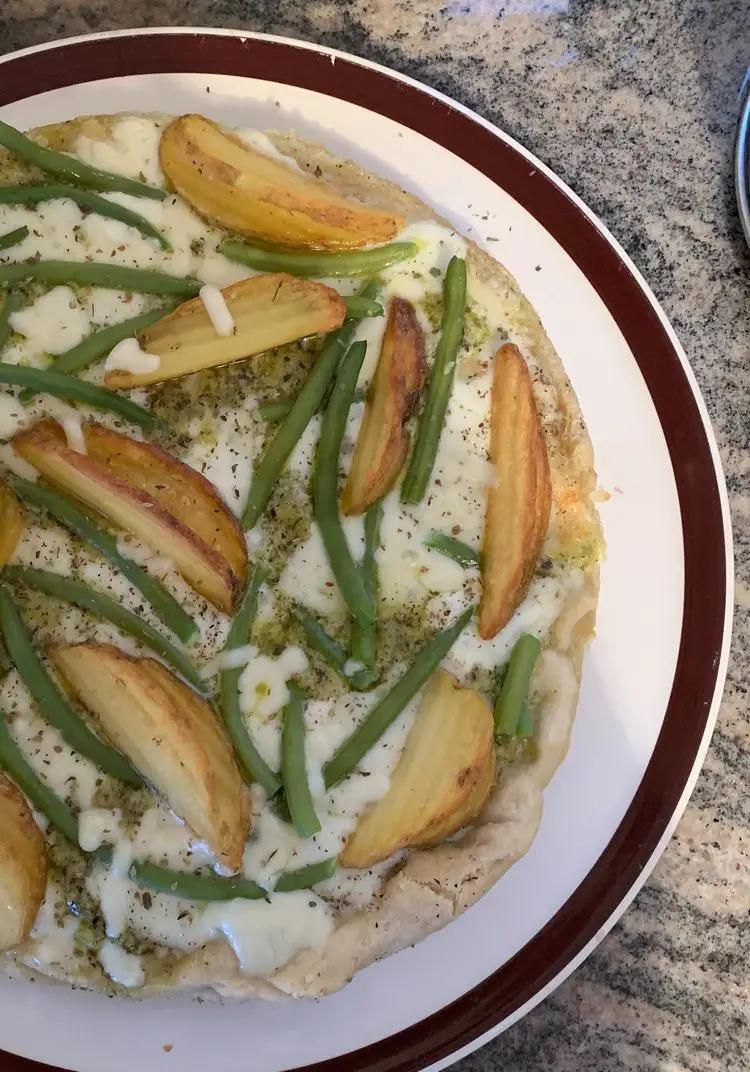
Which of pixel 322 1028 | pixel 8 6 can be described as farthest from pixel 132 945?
pixel 8 6

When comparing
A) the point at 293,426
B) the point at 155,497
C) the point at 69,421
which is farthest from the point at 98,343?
the point at 293,426

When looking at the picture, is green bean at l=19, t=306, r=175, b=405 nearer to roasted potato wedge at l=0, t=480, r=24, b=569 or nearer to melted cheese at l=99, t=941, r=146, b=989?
roasted potato wedge at l=0, t=480, r=24, b=569

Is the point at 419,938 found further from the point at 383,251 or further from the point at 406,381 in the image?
the point at 383,251

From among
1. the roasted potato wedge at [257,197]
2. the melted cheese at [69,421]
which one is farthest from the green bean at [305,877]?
the roasted potato wedge at [257,197]

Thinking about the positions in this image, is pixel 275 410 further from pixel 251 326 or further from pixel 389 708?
pixel 389 708

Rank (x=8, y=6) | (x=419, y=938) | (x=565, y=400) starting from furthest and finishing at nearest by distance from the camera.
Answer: (x=8, y=6)
(x=565, y=400)
(x=419, y=938)

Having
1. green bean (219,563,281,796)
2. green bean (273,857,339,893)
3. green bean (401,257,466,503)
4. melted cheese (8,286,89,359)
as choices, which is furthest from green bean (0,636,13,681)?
green bean (401,257,466,503)

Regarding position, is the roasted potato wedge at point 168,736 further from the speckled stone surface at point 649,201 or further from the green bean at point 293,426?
the speckled stone surface at point 649,201
